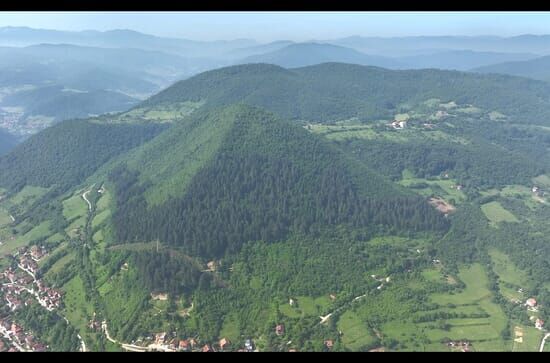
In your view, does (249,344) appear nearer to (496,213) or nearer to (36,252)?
(36,252)

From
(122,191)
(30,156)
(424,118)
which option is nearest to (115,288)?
(122,191)

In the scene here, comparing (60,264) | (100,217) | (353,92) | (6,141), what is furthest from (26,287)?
(353,92)

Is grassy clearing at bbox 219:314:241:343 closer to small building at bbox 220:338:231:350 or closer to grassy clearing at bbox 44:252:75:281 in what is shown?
small building at bbox 220:338:231:350

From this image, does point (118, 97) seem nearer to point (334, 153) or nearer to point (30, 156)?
point (30, 156)

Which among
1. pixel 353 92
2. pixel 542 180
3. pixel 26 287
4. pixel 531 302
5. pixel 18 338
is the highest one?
pixel 353 92

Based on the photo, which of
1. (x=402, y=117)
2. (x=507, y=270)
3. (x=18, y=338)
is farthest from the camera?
(x=402, y=117)

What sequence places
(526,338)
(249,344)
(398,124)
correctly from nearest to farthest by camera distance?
(249,344) < (526,338) < (398,124)
